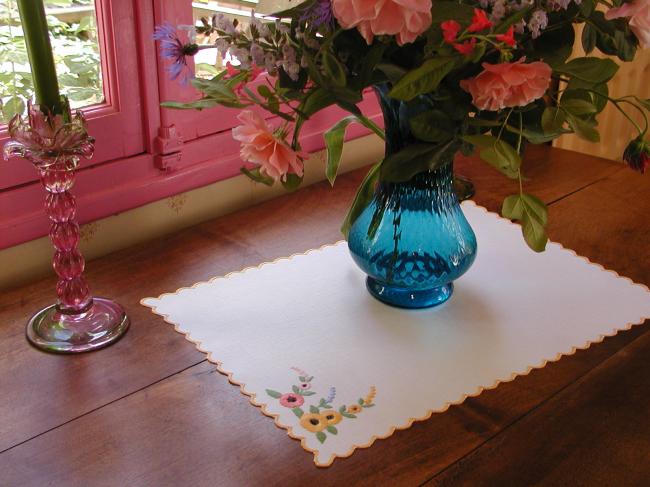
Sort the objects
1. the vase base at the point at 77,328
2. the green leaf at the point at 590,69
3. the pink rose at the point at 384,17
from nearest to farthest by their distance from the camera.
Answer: the pink rose at the point at 384,17
the green leaf at the point at 590,69
the vase base at the point at 77,328

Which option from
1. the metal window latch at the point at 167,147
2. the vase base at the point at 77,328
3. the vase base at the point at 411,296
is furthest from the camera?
the metal window latch at the point at 167,147

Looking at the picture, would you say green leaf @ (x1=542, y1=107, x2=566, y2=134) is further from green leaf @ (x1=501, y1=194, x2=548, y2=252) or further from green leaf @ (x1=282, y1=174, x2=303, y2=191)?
green leaf @ (x1=282, y1=174, x2=303, y2=191)

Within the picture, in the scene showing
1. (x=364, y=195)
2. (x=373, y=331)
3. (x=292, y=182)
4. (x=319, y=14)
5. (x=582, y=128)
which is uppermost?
(x=319, y=14)

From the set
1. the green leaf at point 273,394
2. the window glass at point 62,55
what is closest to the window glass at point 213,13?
the window glass at point 62,55

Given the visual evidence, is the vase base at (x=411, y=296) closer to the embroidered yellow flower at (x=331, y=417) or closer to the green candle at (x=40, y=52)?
the embroidered yellow flower at (x=331, y=417)

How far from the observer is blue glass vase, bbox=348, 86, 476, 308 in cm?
103

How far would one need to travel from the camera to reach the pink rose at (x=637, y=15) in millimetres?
815

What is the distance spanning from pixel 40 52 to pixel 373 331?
1.65 ft

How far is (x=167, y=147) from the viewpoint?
1251mm

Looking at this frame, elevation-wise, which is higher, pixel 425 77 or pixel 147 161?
pixel 425 77

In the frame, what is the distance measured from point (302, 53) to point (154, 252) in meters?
0.50

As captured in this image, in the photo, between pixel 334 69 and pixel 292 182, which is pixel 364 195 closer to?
pixel 292 182

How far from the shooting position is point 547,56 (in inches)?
33.9

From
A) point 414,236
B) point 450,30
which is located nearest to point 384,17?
point 450,30
